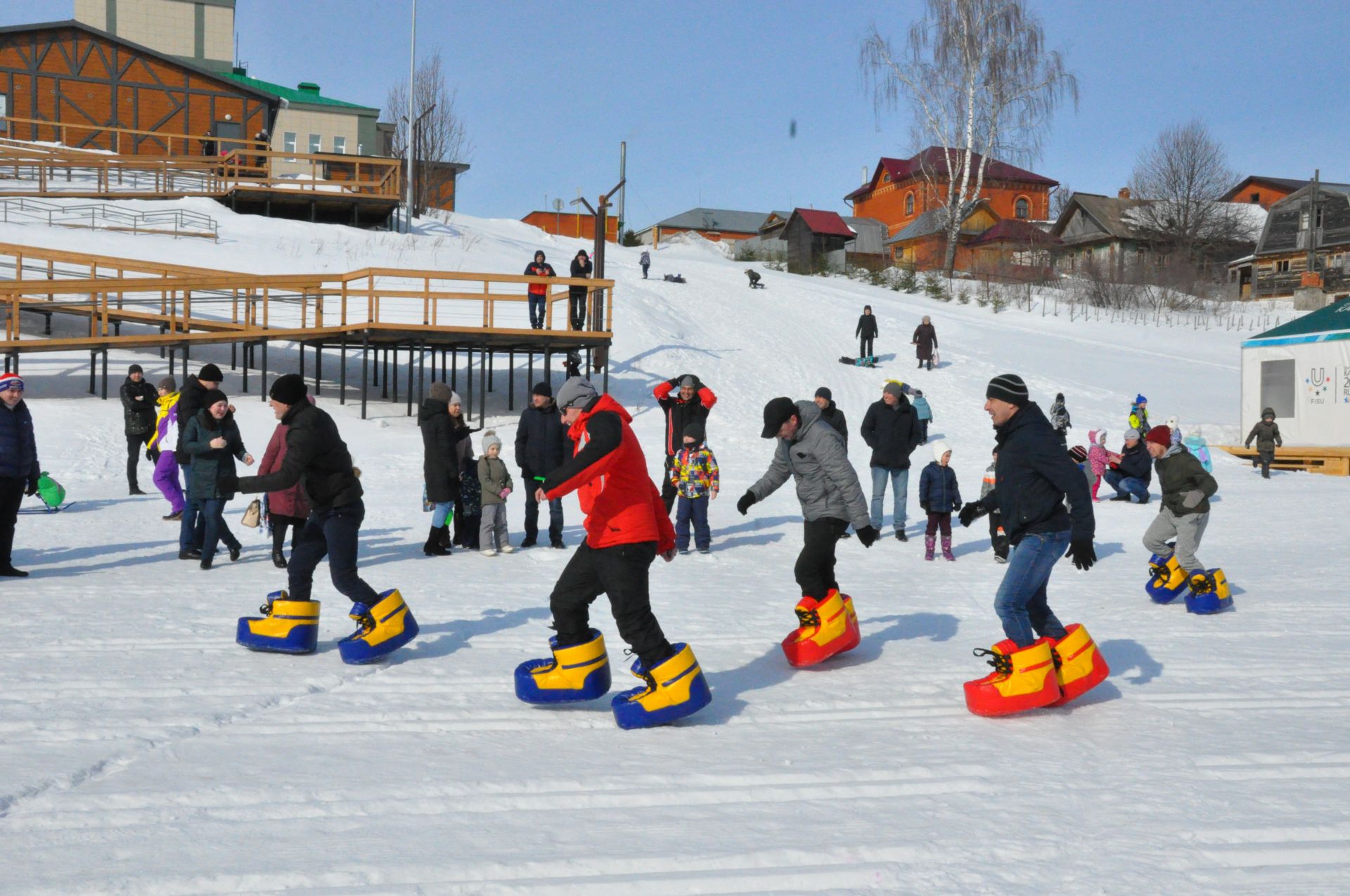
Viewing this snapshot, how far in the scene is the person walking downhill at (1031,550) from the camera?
5289 millimetres

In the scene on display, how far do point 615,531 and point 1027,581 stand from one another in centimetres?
202

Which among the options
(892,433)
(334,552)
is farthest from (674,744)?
(892,433)

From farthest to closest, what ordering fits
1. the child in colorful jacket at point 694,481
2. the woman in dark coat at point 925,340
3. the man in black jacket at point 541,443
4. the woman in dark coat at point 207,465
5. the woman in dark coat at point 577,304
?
the woman in dark coat at point 925,340 < the woman in dark coat at point 577,304 < the child in colorful jacket at point 694,481 < the man in black jacket at point 541,443 < the woman in dark coat at point 207,465

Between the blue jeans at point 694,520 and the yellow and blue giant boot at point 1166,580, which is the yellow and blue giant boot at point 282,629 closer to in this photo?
the blue jeans at point 694,520

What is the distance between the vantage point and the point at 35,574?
8594mm

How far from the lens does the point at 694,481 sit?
34.2 feet

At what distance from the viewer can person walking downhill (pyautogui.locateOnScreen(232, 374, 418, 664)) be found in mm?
5988

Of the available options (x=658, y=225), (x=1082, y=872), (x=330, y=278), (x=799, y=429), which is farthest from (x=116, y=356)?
(x=658, y=225)

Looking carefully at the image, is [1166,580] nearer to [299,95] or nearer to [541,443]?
[541,443]

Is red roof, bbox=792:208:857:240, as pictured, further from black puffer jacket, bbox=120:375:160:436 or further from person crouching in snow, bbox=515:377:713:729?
person crouching in snow, bbox=515:377:713:729

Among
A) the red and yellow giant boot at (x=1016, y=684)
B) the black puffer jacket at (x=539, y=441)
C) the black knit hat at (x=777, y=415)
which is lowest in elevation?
A: the red and yellow giant boot at (x=1016, y=684)

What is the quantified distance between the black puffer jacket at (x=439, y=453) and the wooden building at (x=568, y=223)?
2087 inches

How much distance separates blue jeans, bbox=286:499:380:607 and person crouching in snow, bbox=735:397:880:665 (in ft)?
7.15

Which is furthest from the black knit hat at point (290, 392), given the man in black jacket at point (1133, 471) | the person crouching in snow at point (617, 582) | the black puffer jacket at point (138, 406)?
the man in black jacket at point (1133, 471)
